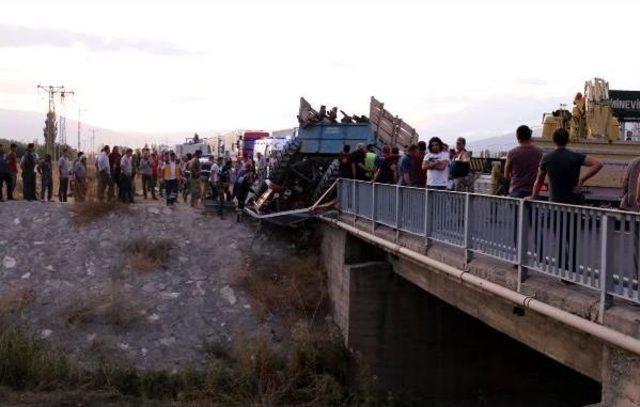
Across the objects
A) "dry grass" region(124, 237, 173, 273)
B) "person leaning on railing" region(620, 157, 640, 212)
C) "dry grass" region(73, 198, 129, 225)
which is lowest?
"dry grass" region(124, 237, 173, 273)

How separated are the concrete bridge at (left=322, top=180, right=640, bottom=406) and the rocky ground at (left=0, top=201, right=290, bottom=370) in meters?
2.80

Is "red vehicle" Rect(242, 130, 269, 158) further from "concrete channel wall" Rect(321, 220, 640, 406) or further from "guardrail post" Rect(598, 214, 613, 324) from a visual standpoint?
"guardrail post" Rect(598, 214, 613, 324)

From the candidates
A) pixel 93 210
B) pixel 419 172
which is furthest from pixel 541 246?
pixel 93 210

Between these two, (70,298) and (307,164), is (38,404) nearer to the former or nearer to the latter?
(70,298)

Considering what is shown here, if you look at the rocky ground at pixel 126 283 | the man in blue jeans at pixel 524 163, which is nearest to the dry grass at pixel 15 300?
the rocky ground at pixel 126 283

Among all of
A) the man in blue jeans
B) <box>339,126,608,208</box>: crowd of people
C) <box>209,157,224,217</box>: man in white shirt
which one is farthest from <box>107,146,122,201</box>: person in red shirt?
the man in blue jeans

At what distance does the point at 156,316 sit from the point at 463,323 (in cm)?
721

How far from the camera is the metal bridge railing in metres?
7.00

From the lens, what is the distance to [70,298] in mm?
19641

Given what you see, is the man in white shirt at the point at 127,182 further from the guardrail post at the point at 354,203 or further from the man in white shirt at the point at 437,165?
the man in white shirt at the point at 437,165

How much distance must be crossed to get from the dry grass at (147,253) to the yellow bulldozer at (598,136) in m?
9.83

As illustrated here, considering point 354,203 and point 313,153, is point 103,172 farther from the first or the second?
point 354,203

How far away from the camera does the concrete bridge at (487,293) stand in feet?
23.5

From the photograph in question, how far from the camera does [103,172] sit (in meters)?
23.8
